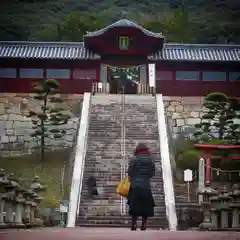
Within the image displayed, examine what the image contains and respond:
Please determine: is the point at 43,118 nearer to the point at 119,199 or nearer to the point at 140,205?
the point at 119,199

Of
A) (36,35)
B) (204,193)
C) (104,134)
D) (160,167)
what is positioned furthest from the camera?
(36,35)

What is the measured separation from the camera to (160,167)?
676 inches

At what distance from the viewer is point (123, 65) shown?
2838cm

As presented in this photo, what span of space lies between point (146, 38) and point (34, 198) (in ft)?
52.3

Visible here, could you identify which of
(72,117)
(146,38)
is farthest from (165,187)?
(146,38)

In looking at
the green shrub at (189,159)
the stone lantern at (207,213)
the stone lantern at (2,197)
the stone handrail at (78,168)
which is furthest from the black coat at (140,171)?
the green shrub at (189,159)

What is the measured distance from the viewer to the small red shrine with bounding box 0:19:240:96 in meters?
28.1

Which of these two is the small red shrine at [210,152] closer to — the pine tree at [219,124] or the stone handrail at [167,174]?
the stone handrail at [167,174]

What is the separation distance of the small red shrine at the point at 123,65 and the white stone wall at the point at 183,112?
18.0 inches

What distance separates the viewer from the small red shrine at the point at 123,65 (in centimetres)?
2808

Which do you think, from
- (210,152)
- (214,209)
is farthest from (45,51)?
(214,209)

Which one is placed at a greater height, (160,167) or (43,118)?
(43,118)

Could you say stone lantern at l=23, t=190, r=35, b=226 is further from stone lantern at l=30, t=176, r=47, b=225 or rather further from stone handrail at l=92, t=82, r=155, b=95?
stone handrail at l=92, t=82, r=155, b=95

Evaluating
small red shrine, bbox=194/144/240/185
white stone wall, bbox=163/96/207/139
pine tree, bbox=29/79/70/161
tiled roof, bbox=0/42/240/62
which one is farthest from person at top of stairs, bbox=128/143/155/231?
tiled roof, bbox=0/42/240/62
